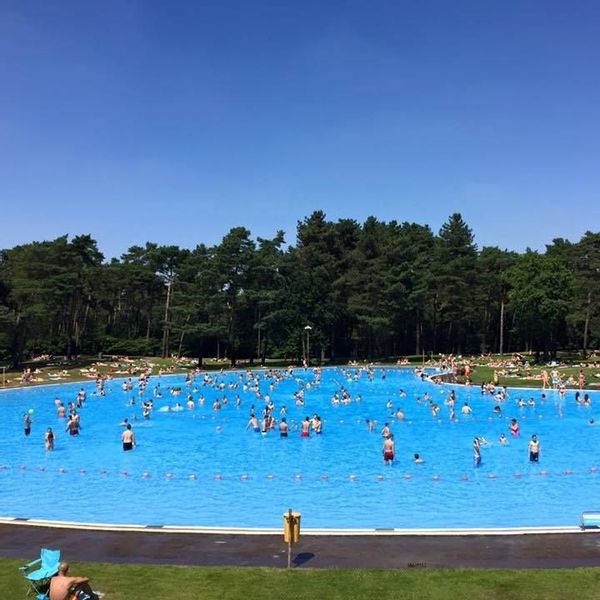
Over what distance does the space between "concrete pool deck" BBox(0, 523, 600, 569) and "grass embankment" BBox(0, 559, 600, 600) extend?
606mm

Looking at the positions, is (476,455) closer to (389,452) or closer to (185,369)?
(389,452)

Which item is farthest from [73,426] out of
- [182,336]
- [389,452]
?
[182,336]

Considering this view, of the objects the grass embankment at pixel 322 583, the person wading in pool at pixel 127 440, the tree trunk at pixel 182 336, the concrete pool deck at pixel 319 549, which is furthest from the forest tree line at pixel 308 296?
the grass embankment at pixel 322 583

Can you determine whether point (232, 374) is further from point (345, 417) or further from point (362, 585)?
point (362, 585)

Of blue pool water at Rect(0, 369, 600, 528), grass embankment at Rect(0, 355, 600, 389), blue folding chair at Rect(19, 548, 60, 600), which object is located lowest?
blue pool water at Rect(0, 369, 600, 528)

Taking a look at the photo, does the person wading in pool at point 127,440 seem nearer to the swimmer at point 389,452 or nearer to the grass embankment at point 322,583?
the swimmer at point 389,452

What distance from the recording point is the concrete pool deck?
41.0 ft

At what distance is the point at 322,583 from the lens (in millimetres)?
11203

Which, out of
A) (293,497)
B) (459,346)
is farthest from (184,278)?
(293,497)

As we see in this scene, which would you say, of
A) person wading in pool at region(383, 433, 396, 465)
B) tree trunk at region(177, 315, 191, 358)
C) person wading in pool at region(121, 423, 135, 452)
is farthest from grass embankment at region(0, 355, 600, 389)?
person wading in pool at region(383, 433, 396, 465)

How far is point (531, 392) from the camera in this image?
51.8m

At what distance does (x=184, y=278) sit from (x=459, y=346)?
135 ft

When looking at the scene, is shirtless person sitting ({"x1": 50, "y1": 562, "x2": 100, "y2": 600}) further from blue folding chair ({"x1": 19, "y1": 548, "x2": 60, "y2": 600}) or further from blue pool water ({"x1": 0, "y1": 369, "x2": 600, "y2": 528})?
blue pool water ({"x1": 0, "y1": 369, "x2": 600, "y2": 528})

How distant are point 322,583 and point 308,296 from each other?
70006 mm
